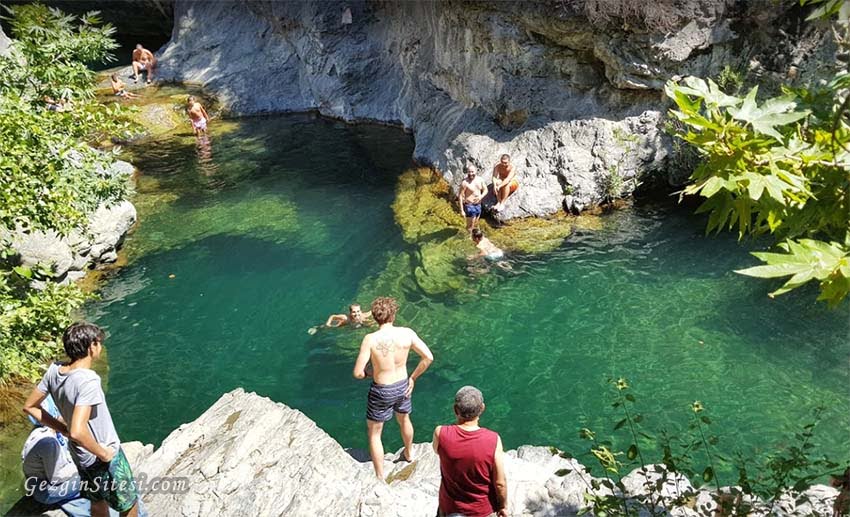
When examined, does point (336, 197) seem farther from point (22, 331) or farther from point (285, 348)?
point (22, 331)

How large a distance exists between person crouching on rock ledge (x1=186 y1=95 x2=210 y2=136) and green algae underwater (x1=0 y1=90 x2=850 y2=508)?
4523 millimetres

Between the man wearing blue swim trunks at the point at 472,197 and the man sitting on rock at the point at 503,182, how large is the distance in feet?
1.37

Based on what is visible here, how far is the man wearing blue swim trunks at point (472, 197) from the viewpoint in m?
12.1

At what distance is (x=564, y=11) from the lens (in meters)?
12.1

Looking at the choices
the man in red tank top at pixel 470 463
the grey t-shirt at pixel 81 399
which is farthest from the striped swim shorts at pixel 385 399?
the grey t-shirt at pixel 81 399

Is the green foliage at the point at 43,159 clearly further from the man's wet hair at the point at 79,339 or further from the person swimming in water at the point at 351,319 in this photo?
the person swimming in water at the point at 351,319

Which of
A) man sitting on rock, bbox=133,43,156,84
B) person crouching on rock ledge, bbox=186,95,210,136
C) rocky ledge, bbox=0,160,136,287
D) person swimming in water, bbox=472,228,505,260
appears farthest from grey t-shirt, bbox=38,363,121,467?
man sitting on rock, bbox=133,43,156,84

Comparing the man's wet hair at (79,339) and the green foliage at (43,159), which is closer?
the man's wet hair at (79,339)

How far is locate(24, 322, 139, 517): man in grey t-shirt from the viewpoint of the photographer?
14.1ft

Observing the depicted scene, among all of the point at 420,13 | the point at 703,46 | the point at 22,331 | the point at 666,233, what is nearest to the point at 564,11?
the point at 703,46

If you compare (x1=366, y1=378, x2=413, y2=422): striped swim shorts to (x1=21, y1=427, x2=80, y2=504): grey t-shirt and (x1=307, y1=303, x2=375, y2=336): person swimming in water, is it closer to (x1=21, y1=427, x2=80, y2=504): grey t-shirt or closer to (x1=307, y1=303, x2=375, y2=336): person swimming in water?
(x1=21, y1=427, x2=80, y2=504): grey t-shirt

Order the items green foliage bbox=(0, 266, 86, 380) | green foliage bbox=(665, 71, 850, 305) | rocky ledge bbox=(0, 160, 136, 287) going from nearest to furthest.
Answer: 1. green foliage bbox=(665, 71, 850, 305)
2. green foliage bbox=(0, 266, 86, 380)
3. rocky ledge bbox=(0, 160, 136, 287)

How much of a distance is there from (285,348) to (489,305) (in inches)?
124

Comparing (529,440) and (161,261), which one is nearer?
(529,440)
